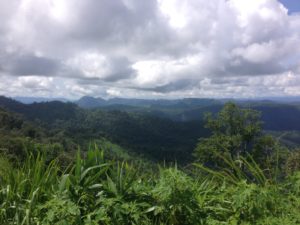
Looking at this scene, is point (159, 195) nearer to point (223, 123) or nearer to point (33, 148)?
point (33, 148)

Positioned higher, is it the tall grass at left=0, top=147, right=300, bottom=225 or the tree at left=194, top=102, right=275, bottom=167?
the tall grass at left=0, top=147, right=300, bottom=225

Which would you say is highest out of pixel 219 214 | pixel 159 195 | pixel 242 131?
pixel 159 195

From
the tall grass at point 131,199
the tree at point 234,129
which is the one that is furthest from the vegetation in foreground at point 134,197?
the tree at point 234,129

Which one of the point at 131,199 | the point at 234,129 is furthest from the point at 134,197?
the point at 234,129

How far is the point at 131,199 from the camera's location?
2.31 meters

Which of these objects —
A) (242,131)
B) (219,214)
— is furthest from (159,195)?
(242,131)

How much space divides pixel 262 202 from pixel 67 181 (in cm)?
146

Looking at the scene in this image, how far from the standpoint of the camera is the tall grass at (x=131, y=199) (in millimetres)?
2090

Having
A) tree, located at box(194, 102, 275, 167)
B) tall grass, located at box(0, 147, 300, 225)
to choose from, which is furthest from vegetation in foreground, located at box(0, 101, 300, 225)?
tree, located at box(194, 102, 275, 167)

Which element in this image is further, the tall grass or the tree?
the tree

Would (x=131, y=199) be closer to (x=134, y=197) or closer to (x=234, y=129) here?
(x=134, y=197)

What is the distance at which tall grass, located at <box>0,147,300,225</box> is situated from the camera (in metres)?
2.09

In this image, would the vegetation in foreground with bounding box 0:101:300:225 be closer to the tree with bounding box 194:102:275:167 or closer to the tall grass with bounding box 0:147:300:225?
the tall grass with bounding box 0:147:300:225

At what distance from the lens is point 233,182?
8.79ft
